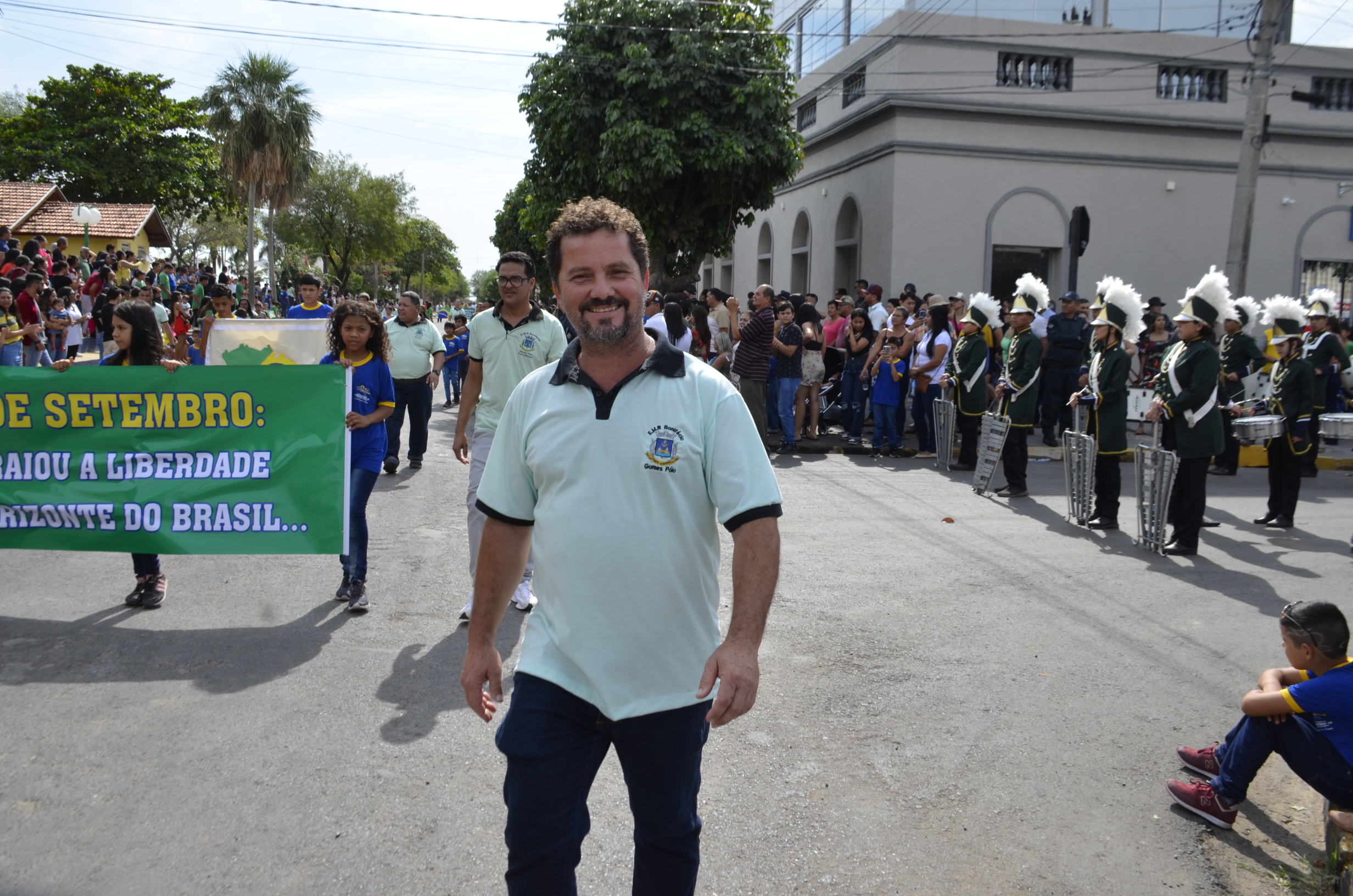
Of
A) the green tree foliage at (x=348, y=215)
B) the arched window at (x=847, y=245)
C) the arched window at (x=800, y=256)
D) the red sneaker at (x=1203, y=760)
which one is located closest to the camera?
the red sneaker at (x=1203, y=760)

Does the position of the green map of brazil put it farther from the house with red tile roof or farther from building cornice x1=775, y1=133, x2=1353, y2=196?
the house with red tile roof

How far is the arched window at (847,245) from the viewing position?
2595 cm

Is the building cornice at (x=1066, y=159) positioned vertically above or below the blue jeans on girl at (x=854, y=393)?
above

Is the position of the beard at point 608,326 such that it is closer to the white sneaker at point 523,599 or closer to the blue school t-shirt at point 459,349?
the white sneaker at point 523,599

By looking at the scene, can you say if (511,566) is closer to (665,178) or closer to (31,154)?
(665,178)

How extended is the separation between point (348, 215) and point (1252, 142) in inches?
2252

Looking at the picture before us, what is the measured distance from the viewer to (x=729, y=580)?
6812mm

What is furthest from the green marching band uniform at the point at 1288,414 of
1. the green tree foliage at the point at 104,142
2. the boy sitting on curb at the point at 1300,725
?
the green tree foliage at the point at 104,142

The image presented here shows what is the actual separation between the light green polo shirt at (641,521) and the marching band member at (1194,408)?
6949 mm

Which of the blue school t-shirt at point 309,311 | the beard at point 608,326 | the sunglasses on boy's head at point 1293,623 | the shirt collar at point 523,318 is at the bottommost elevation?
the sunglasses on boy's head at point 1293,623

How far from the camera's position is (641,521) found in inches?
90.1

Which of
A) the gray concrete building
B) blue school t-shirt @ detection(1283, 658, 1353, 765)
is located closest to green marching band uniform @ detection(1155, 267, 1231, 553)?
blue school t-shirt @ detection(1283, 658, 1353, 765)

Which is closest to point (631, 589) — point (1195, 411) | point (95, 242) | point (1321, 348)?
point (1195, 411)

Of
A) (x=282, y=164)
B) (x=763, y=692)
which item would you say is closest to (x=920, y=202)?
(x=763, y=692)
